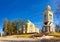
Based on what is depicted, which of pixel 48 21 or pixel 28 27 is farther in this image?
pixel 28 27

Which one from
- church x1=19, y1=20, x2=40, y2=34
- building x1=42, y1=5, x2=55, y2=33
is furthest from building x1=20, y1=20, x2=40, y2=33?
building x1=42, y1=5, x2=55, y2=33

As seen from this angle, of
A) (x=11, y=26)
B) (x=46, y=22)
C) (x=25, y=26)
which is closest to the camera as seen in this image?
(x=46, y=22)

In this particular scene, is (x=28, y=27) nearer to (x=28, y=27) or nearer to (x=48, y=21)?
(x=28, y=27)

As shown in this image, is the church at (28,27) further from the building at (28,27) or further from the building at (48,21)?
the building at (48,21)

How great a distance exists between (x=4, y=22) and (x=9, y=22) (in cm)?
227

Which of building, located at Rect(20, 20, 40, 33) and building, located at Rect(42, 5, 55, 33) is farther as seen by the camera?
building, located at Rect(20, 20, 40, 33)

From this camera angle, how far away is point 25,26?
81.9 meters

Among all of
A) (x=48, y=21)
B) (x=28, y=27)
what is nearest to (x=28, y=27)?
(x=28, y=27)

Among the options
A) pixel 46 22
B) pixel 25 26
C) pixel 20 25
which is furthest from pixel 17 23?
pixel 46 22

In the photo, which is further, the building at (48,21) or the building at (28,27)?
the building at (28,27)

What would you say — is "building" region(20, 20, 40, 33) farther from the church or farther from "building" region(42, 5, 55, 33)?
"building" region(42, 5, 55, 33)

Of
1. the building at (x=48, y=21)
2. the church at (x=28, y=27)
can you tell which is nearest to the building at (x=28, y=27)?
the church at (x=28, y=27)

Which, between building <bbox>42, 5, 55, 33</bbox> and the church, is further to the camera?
the church

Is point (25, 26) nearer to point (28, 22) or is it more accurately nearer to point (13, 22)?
point (28, 22)
